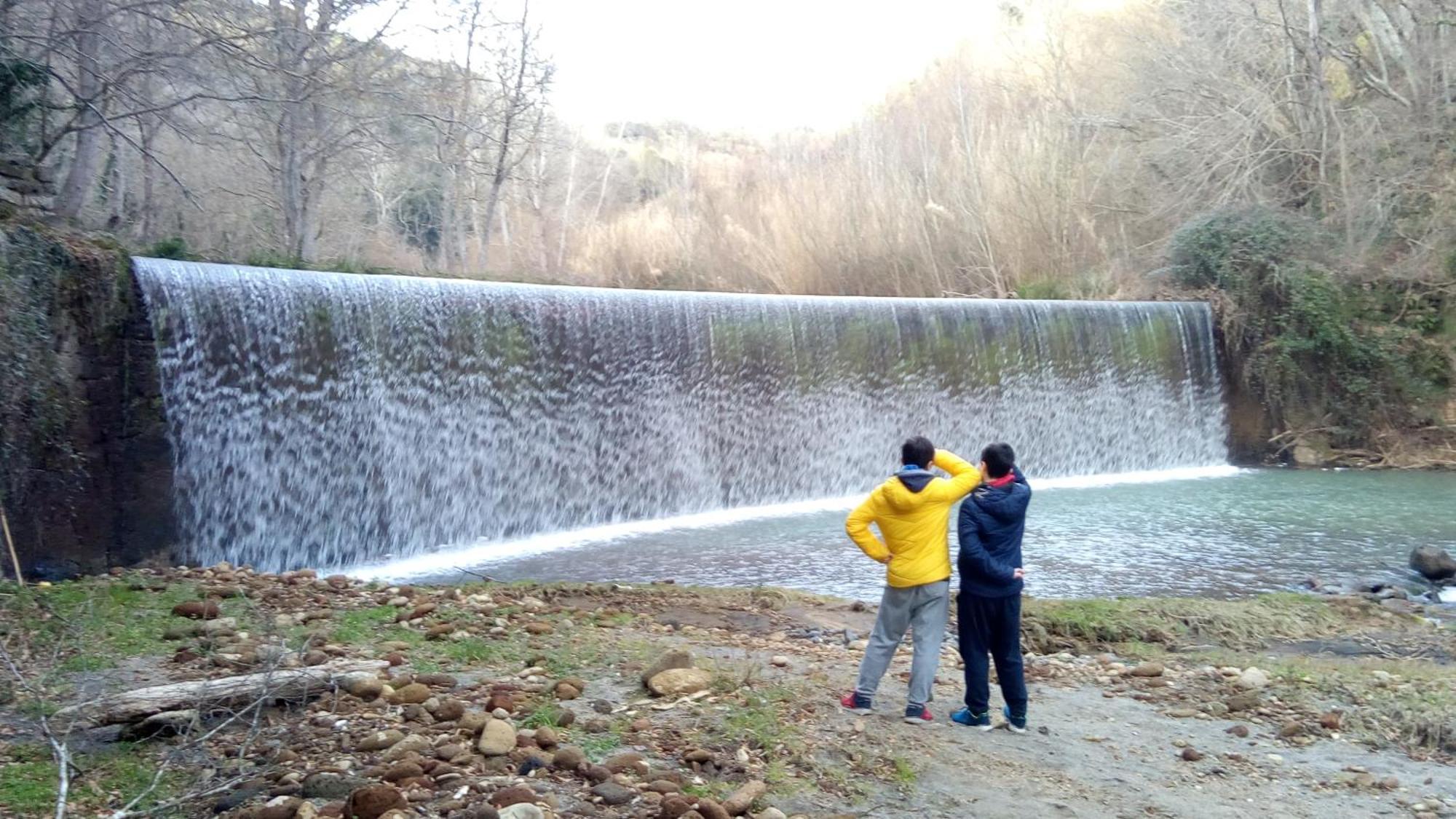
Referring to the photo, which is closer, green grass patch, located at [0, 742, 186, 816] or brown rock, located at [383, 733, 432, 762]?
green grass patch, located at [0, 742, 186, 816]

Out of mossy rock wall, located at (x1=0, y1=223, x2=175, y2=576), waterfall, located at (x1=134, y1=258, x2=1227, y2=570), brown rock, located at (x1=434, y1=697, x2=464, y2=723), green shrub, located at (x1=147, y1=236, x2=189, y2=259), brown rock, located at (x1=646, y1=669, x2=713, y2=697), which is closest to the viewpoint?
brown rock, located at (x1=434, y1=697, x2=464, y2=723)

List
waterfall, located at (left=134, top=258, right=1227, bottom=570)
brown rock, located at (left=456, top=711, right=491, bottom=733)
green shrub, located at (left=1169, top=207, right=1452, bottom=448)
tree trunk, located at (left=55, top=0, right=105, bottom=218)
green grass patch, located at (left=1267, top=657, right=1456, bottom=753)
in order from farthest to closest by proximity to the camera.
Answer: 1. green shrub, located at (left=1169, top=207, right=1452, bottom=448)
2. waterfall, located at (left=134, top=258, right=1227, bottom=570)
3. tree trunk, located at (left=55, top=0, right=105, bottom=218)
4. green grass patch, located at (left=1267, top=657, right=1456, bottom=753)
5. brown rock, located at (left=456, top=711, right=491, bottom=733)

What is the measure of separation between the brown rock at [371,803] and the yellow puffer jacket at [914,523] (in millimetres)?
2131

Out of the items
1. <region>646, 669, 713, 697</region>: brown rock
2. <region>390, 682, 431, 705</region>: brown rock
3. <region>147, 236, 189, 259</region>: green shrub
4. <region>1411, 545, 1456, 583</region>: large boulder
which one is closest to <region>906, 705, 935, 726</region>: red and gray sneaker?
<region>646, 669, 713, 697</region>: brown rock

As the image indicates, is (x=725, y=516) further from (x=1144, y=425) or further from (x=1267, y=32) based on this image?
(x=1267, y=32)

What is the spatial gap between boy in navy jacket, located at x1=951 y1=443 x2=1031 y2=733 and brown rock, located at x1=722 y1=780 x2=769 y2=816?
136 cm

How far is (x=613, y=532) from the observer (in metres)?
11.4

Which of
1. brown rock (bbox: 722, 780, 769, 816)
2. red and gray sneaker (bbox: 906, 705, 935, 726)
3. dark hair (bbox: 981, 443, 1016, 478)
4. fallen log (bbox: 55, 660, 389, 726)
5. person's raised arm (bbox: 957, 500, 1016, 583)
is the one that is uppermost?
dark hair (bbox: 981, 443, 1016, 478)

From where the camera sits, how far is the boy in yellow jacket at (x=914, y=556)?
4.55 metres

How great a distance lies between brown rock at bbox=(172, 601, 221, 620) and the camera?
5531mm

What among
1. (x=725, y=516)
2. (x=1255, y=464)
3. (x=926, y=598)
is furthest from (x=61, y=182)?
(x=1255, y=464)

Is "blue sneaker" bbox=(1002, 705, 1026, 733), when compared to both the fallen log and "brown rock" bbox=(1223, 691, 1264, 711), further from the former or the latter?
the fallen log

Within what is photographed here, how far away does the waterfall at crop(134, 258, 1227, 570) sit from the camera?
361 inches

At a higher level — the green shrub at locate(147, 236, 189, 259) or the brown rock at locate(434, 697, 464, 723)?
the green shrub at locate(147, 236, 189, 259)
